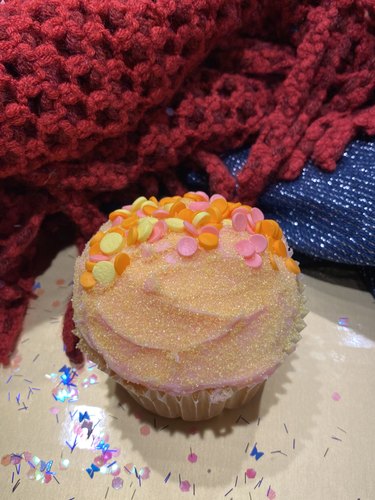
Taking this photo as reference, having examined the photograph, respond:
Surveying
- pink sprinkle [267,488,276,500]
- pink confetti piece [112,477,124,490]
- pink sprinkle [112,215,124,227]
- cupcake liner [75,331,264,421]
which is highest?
pink sprinkle [112,215,124,227]

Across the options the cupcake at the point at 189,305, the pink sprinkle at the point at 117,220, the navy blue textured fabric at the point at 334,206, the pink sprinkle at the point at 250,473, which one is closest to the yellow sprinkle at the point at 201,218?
the cupcake at the point at 189,305

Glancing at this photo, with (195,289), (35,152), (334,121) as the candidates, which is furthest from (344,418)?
(35,152)

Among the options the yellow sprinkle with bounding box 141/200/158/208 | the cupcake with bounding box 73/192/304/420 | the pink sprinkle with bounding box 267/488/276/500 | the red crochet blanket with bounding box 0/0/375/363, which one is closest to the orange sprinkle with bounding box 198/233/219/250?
the cupcake with bounding box 73/192/304/420

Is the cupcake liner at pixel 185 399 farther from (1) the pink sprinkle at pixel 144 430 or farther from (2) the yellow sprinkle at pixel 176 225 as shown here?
(2) the yellow sprinkle at pixel 176 225

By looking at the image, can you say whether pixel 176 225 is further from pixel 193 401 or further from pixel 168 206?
pixel 193 401

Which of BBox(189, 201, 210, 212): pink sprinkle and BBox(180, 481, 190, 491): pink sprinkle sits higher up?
BBox(189, 201, 210, 212): pink sprinkle

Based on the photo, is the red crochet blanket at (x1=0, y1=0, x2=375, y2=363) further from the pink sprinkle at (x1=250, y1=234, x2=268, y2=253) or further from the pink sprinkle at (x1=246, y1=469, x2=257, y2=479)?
the pink sprinkle at (x1=246, y1=469, x2=257, y2=479)
